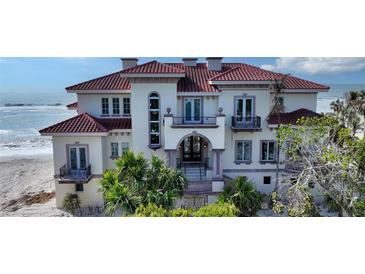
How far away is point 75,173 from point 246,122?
7032 mm

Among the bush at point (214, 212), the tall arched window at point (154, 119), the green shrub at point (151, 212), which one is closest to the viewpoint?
the green shrub at point (151, 212)

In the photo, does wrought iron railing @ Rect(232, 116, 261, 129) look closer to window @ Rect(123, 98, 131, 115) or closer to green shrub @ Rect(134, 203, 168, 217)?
window @ Rect(123, 98, 131, 115)

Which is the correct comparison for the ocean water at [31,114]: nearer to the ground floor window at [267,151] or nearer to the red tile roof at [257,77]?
the red tile roof at [257,77]

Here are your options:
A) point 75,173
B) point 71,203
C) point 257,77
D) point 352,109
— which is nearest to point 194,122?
point 257,77

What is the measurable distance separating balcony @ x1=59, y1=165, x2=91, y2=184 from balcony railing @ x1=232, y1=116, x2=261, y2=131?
599cm

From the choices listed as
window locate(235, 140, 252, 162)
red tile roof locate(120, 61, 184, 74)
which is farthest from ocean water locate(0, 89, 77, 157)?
window locate(235, 140, 252, 162)

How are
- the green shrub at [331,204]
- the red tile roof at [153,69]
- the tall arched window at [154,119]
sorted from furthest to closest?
the tall arched window at [154,119] → the red tile roof at [153,69] → the green shrub at [331,204]

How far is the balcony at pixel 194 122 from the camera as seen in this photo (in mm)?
10016

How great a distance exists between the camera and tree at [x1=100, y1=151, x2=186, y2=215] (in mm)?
7059

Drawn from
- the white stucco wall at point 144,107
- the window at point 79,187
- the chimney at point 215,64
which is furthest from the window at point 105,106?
the chimney at point 215,64

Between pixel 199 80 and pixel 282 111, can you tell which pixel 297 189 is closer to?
pixel 282 111

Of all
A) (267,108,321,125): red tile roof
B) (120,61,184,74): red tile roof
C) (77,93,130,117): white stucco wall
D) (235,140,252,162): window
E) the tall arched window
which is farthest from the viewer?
(235,140,252,162): window

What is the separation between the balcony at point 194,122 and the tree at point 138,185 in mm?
2414

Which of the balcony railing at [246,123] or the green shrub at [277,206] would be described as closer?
the green shrub at [277,206]
